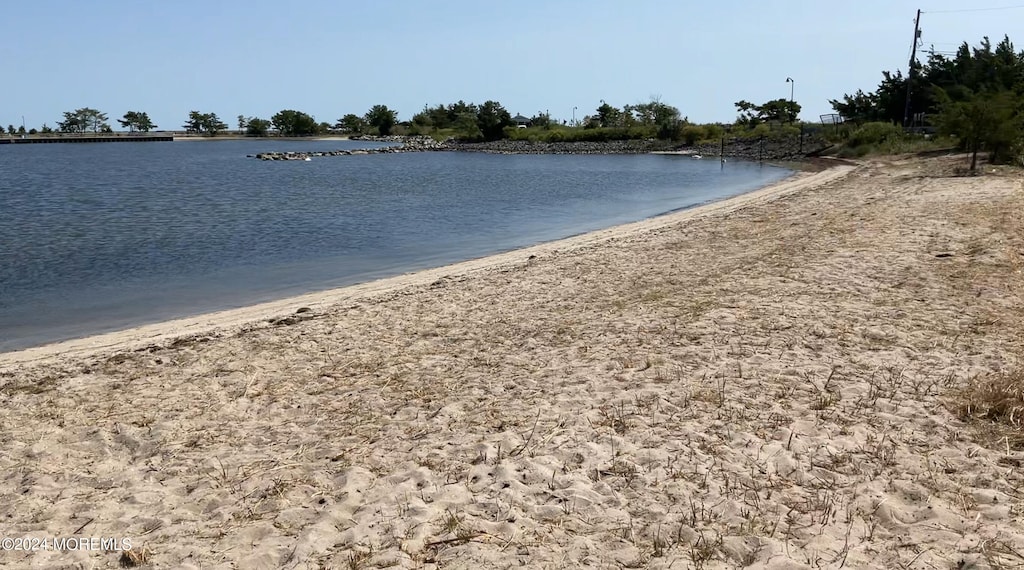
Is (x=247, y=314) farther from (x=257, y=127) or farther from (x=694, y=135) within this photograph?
(x=257, y=127)

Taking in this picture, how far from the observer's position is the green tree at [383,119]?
6033 inches

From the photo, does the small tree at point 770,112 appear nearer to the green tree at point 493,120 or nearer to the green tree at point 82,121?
the green tree at point 493,120

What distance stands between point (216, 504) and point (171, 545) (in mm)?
508

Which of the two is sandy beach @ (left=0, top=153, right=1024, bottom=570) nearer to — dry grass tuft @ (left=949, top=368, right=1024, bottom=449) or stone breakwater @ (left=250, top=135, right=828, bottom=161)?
dry grass tuft @ (left=949, top=368, right=1024, bottom=449)

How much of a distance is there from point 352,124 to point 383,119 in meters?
20.4

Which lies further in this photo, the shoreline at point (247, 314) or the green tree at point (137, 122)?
the green tree at point (137, 122)

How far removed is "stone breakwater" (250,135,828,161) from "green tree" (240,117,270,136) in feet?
220

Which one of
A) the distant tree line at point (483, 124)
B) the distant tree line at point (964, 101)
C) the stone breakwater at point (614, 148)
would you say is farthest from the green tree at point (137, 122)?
the distant tree line at point (964, 101)

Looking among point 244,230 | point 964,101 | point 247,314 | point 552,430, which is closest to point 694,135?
point 964,101

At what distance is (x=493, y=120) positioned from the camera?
112812 mm

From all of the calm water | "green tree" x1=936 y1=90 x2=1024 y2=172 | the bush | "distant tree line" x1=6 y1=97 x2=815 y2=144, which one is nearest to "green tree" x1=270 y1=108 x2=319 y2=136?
"distant tree line" x1=6 y1=97 x2=815 y2=144

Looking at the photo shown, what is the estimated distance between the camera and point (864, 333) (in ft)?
25.5

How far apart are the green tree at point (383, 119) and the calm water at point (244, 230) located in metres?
109

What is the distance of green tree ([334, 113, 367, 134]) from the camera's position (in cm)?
16800
